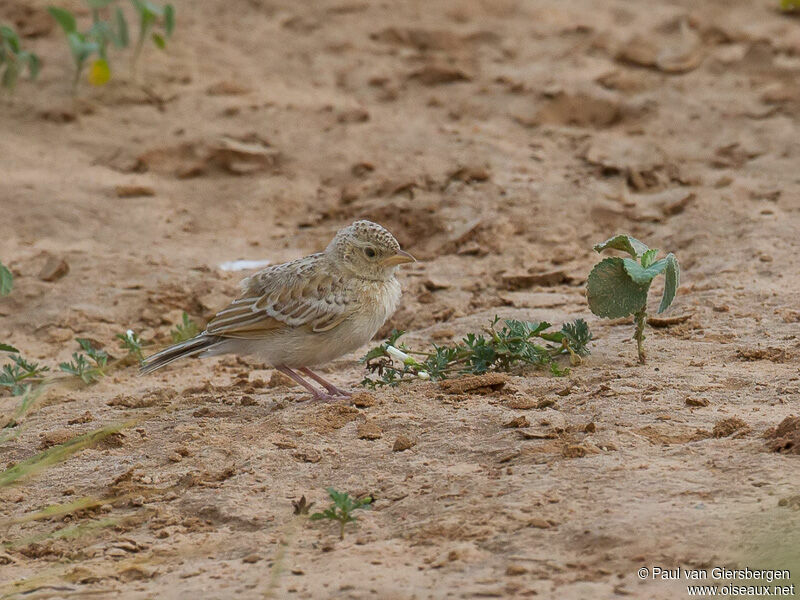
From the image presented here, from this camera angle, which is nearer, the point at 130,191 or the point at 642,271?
the point at 642,271

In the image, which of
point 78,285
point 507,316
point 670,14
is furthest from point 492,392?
point 670,14

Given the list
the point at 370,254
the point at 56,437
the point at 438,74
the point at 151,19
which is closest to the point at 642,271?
the point at 370,254

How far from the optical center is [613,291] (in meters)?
5.36

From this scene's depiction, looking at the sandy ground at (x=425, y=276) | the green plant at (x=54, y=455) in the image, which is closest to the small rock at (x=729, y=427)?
the sandy ground at (x=425, y=276)

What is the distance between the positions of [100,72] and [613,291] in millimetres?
5917

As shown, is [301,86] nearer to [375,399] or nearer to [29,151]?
[29,151]

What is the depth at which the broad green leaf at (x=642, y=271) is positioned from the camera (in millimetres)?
5141

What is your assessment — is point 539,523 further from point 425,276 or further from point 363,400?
point 425,276

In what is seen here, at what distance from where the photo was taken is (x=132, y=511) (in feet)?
Result: 14.7

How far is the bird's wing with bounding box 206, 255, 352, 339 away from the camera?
584cm

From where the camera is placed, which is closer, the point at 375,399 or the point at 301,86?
the point at 375,399

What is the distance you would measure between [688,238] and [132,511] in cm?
447

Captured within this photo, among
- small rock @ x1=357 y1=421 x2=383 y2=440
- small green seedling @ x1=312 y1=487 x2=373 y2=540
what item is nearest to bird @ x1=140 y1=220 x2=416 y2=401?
small rock @ x1=357 y1=421 x2=383 y2=440

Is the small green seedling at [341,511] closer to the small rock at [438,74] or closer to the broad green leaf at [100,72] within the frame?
the broad green leaf at [100,72]
